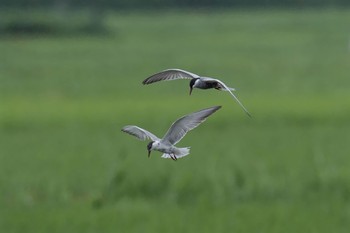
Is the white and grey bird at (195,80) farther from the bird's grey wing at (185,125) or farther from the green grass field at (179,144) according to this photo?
the green grass field at (179,144)

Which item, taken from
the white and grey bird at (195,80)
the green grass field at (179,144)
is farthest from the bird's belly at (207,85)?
the green grass field at (179,144)

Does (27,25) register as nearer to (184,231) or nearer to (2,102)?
(2,102)

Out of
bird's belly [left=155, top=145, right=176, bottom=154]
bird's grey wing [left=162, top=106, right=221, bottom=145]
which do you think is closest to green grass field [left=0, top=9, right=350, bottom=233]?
bird's grey wing [left=162, top=106, right=221, bottom=145]

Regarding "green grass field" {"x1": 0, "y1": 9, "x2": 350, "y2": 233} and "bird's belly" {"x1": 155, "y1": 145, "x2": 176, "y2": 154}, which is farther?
"green grass field" {"x1": 0, "y1": 9, "x2": 350, "y2": 233}

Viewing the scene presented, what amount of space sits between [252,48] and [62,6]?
2293 centimetres

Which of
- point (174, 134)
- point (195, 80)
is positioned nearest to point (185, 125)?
point (174, 134)

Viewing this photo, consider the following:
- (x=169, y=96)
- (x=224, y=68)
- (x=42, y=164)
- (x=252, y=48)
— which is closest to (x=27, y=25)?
(x=252, y=48)

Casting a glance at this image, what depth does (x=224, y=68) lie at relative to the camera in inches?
1656

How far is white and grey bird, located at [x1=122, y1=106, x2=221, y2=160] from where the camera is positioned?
377cm

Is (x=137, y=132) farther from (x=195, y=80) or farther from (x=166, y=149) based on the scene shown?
(x=195, y=80)

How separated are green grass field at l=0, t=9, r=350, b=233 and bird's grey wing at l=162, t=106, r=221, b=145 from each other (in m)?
0.17

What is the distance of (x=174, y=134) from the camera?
3.80 meters

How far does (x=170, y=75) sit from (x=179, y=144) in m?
0.22

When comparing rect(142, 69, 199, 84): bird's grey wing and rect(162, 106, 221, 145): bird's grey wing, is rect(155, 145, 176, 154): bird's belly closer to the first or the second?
rect(162, 106, 221, 145): bird's grey wing
